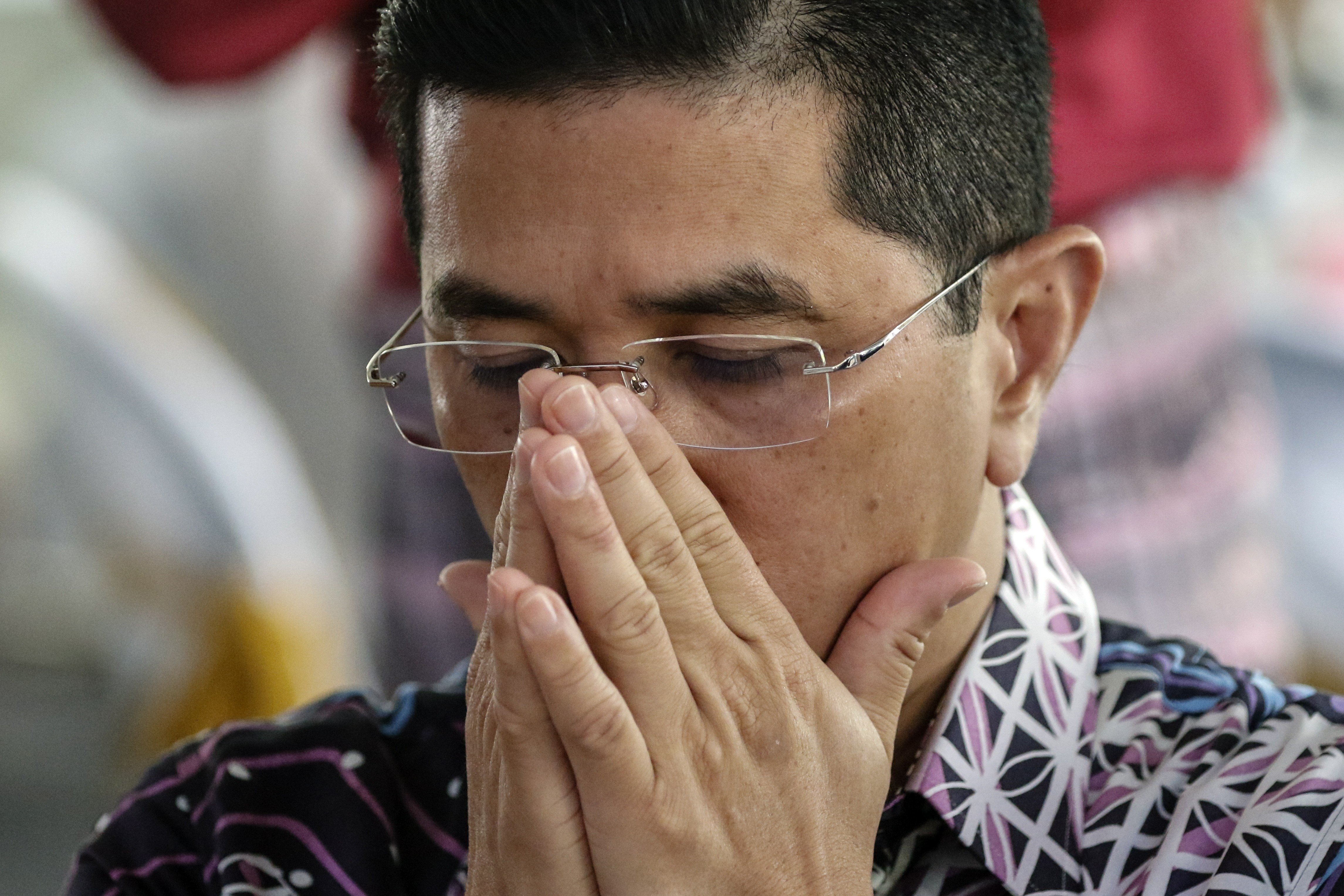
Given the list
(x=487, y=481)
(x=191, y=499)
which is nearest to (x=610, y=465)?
(x=487, y=481)

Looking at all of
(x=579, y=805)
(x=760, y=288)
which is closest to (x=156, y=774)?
(x=579, y=805)

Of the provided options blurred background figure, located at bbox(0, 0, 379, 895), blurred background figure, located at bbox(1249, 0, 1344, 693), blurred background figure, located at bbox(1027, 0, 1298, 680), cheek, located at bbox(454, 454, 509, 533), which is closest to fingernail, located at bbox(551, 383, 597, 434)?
cheek, located at bbox(454, 454, 509, 533)

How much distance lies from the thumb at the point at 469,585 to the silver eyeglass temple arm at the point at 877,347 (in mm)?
387

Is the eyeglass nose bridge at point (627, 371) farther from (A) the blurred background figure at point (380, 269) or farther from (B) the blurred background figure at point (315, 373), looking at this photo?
(B) the blurred background figure at point (315, 373)

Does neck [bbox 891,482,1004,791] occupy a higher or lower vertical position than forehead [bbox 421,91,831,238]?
lower

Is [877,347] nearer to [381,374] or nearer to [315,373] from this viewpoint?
[381,374]

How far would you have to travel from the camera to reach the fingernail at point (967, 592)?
1.14 metres

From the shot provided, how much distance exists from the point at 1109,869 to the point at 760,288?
0.54 m

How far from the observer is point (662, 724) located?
3.40ft

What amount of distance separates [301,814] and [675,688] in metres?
0.51

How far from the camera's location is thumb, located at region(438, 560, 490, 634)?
4.37ft

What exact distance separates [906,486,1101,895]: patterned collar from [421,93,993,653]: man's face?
0.13m

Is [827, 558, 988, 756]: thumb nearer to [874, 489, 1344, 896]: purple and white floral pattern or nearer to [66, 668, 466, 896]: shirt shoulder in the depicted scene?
[874, 489, 1344, 896]: purple and white floral pattern

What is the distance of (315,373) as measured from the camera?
10.3 feet
